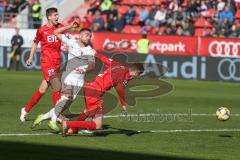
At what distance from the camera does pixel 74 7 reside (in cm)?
4519

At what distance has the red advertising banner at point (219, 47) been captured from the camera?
1405 inches

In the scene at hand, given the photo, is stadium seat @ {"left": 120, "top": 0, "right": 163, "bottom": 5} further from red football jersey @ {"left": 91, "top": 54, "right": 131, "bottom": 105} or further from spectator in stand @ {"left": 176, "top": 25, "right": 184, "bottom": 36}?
red football jersey @ {"left": 91, "top": 54, "right": 131, "bottom": 105}

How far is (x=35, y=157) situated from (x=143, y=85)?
17125 mm

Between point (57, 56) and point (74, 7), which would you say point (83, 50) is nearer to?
point (57, 56)

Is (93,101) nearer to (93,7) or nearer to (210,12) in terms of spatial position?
(210,12)

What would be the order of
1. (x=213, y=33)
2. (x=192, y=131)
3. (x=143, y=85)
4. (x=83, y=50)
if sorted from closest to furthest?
(x=83, y=50), (x=192, y=131), (x=143, y=85), (x=213, y=33)

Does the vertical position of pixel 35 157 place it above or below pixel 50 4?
below

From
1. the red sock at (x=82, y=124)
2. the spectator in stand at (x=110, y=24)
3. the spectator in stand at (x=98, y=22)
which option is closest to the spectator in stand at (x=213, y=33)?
→ the spectator in stand at (x=110, y=24)

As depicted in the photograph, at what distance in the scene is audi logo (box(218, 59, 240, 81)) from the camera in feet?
112

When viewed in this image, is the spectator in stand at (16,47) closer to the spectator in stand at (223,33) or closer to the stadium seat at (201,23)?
the stadium seat at (201,23)

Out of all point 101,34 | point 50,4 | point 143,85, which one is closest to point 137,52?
point 101,34

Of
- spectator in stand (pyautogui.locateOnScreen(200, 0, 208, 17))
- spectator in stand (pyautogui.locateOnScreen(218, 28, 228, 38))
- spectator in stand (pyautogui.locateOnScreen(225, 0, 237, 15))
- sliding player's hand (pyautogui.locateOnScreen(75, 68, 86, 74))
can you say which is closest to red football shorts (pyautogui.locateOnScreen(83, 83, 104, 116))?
sliding player's hand (pyautogui.locateOnScreen(75, 68, 86, 74))

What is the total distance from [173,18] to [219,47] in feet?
14.3

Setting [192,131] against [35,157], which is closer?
[35,157]
